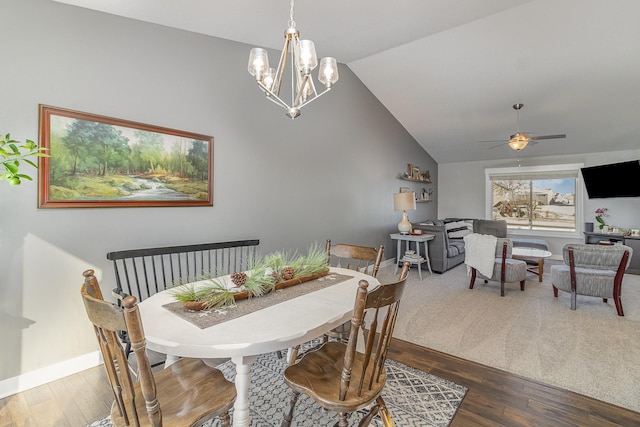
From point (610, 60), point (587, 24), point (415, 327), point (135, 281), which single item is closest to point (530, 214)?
point (610, 60)

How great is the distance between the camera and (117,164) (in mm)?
2428

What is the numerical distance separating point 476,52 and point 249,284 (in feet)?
14.0

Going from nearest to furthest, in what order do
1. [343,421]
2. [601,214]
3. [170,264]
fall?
[343,421], [170,264], [601,214]

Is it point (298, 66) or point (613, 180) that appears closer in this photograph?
point (298, 66)

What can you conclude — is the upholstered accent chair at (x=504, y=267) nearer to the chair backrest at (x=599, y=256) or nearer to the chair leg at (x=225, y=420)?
the chair backrest at (x=599, y=256)

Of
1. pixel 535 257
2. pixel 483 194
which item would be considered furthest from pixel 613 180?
pixel 535 257

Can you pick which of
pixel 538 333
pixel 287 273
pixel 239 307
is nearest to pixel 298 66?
pixel 287 273

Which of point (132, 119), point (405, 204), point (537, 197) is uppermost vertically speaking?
point (132, 119)

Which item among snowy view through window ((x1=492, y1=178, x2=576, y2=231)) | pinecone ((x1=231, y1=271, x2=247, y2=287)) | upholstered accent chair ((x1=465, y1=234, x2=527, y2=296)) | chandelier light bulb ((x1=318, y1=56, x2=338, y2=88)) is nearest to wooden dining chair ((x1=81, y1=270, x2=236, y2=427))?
pinecone ((x1=231, y1=271, x2=247, y2=287))

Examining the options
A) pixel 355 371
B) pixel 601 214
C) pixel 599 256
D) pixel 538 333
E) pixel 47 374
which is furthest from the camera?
pixel 601 214

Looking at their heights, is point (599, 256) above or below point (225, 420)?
above

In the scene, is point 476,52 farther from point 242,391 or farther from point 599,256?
point 242,391

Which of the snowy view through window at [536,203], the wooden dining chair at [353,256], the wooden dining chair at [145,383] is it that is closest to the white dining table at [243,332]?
the wooden dining chair at [145,383]

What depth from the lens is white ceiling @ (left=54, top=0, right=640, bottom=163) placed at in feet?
8.96
